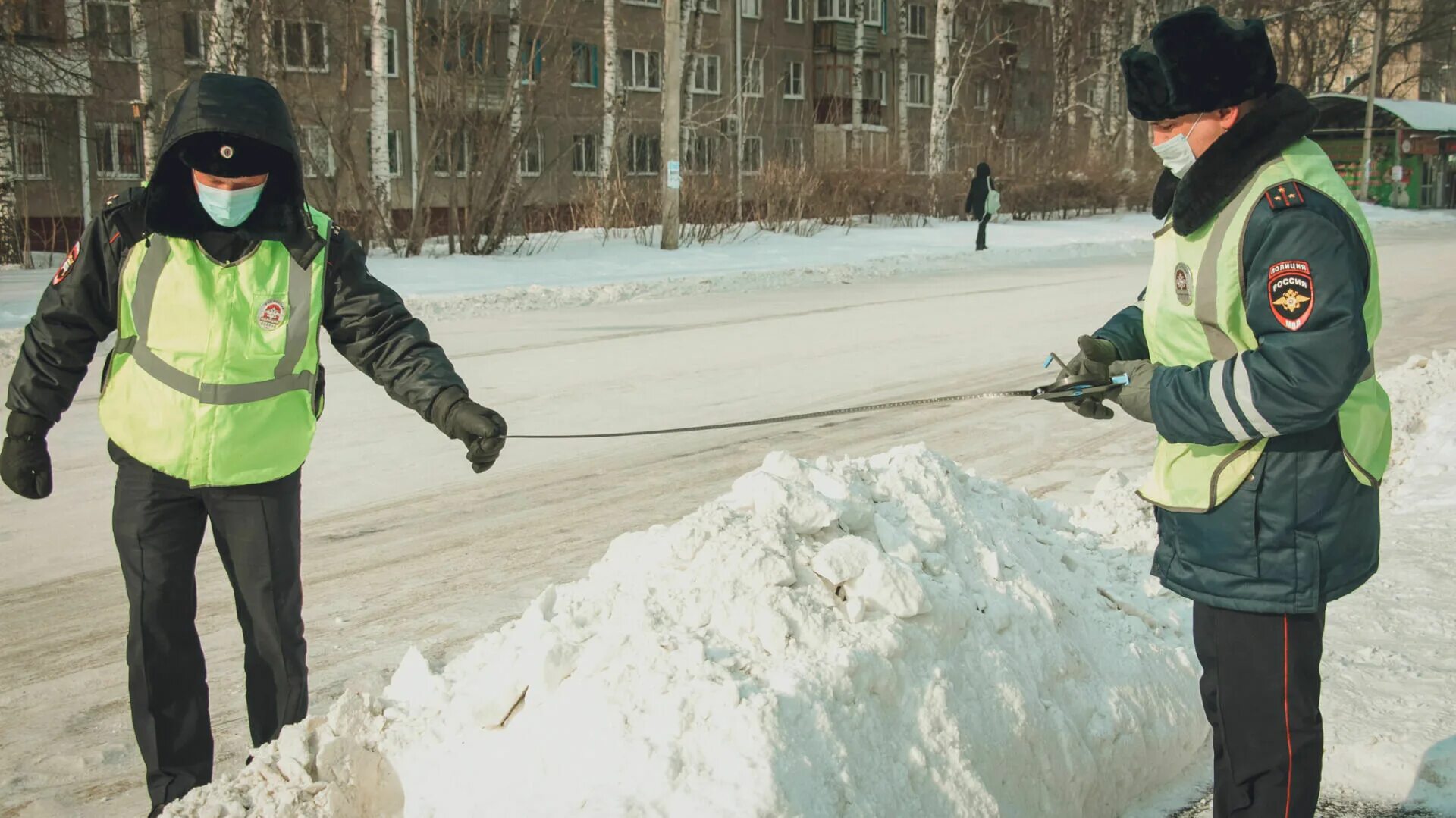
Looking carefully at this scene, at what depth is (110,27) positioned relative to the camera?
23688 millimetres

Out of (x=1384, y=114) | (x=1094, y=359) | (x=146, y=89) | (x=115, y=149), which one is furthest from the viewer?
(x=1384, y=114)

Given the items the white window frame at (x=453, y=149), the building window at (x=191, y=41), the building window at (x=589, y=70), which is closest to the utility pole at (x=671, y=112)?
the white window frame at (x=453, y=149)

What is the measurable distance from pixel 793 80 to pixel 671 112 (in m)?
27.7

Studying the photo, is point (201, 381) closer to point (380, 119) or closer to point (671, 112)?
point (671, 112)

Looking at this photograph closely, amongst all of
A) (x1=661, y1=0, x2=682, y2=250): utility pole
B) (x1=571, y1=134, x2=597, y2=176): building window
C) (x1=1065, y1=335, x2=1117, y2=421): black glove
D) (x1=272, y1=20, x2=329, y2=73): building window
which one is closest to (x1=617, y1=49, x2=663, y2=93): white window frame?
(x1=571, y1=134, x2=597, y2=176): building window

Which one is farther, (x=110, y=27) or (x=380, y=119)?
(x=110, y=27)

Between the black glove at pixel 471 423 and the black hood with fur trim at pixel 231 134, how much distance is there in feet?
1.69

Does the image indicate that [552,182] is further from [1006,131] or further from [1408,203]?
[1408,203]

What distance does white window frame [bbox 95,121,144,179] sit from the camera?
30.0 meters

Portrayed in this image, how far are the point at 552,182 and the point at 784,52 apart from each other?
39.4 ft

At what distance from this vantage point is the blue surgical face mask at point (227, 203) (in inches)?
123

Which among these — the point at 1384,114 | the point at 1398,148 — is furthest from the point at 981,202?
the point at 1384,114

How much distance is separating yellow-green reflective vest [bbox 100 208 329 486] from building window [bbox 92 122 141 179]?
97.3 feet

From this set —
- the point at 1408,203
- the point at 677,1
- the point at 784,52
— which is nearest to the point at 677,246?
the point at 677,1
